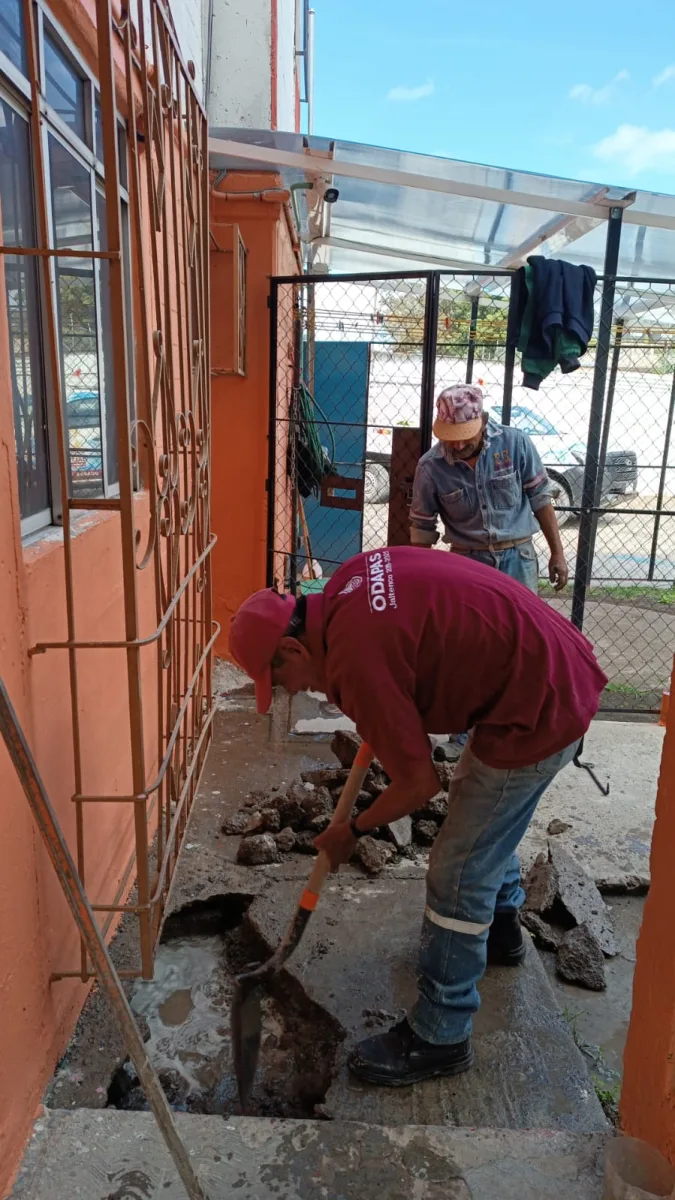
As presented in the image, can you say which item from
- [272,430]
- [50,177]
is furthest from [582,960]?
[272,430]

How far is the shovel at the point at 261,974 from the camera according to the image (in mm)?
2354

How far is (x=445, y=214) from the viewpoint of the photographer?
247 inches

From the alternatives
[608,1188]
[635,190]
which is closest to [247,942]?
[608,1188]

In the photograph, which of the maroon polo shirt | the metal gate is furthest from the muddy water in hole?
the metal gate

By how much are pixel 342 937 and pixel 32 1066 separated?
3.87 ft

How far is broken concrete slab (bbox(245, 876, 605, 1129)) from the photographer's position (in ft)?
7.00

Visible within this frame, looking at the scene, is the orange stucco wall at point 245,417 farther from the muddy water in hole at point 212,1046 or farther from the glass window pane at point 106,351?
→ the muddy water in hole at point 212,1046

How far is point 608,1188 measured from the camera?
64.4 inches

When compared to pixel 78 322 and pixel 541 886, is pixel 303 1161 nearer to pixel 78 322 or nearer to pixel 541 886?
pixel 541 886

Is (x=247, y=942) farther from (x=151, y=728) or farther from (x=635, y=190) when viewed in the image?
(x=635, y=190)

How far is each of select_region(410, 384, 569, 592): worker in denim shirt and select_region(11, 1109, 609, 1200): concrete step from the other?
2.59 metres

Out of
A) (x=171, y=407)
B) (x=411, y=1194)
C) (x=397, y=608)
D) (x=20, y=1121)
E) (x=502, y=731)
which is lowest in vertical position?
(x=411, y=1194)

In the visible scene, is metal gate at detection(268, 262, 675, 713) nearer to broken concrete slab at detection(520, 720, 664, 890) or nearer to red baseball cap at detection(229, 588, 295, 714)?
broken concrete slab at detection(520, 720, 664, 890)

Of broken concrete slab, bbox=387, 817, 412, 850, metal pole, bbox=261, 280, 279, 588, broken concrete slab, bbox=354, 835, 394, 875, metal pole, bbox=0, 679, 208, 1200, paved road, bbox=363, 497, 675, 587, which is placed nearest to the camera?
metal pole, bbox=0, 679, 208, 1200
